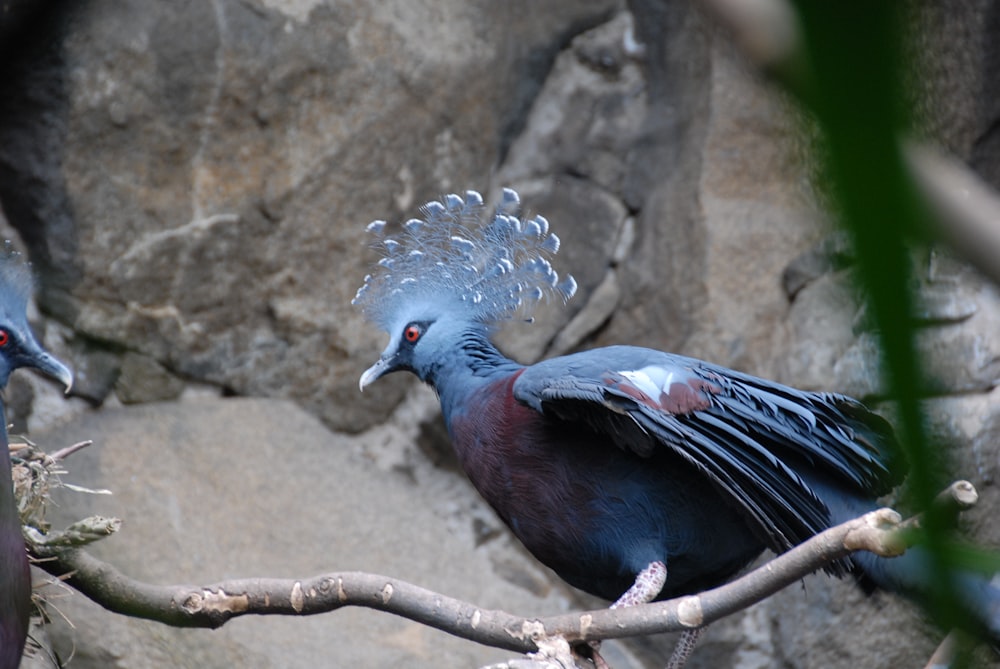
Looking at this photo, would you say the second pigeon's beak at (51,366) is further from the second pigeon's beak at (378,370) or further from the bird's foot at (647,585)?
the bird's foot at (647,585)

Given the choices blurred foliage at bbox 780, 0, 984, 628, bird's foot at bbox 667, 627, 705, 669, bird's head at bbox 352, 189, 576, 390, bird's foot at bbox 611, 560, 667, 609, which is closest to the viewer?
blurred foliage at bbox 780, 0, 984, 628

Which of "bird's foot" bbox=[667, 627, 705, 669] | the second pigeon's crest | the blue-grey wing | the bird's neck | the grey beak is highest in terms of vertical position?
the blue-grey wing

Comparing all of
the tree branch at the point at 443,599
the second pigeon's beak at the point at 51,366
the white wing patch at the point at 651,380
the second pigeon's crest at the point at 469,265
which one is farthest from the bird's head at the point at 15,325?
the white wing patch at the point at 651,380

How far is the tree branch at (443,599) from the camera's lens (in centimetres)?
158

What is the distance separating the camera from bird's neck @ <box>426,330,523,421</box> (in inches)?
100.0

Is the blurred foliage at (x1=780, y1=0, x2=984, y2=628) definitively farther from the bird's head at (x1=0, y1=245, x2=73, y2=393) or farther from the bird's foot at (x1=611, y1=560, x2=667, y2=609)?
the bird's head at (x1=0, y1=245, x2=73, y2=393)

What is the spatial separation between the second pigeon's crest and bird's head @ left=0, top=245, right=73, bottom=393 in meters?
0.86

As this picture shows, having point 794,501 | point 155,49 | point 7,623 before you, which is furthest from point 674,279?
point 7,623

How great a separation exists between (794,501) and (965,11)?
1.89 metres

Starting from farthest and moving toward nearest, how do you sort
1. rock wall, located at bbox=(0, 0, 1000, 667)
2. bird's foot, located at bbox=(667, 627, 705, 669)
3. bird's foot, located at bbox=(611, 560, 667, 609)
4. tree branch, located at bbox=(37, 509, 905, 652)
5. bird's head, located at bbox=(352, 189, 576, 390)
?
rock wall, located at bbox=(0, 0, 1000, 667), bird's head, located at bbox=(352, 189, 576, 390), bird's foot, located at bbox=(667, 627, 705, 669), bird's foot, located at bbox=(611, 560, 667, 609), tree branch, located at bbox=(37, 509, 905, 652)

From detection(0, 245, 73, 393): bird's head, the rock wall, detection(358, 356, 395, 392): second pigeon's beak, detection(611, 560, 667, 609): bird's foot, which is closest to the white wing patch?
detection(611, 560, 667, 609): bird's foot

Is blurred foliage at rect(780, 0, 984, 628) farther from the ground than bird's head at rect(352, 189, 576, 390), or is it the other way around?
blurred foliage at rect(780, 0, 984, 628)

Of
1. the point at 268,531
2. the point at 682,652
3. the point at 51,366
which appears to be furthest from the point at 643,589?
the point at 268,531

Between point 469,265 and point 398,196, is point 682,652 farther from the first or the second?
point 398,196
